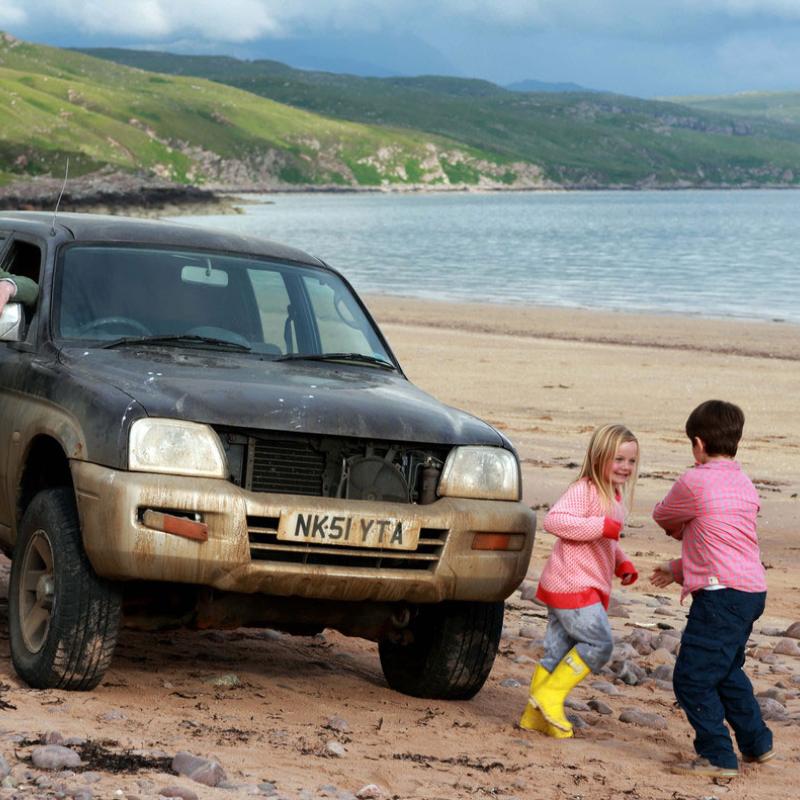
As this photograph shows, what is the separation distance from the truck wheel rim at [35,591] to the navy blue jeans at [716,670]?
7.88ft

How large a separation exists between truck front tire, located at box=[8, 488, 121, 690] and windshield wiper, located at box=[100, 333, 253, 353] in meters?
0.85

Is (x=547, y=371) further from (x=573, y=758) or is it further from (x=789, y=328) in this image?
(x=573, y=758)

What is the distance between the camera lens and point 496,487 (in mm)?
5906

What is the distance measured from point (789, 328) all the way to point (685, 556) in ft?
95.7

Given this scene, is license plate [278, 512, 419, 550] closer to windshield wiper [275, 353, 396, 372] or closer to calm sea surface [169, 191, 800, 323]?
windshield wiper [275, 353, 396, 372]

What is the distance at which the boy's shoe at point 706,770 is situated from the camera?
18.0 feet

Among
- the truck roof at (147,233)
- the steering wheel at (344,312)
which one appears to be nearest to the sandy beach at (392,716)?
the steering wheel at (344,312)

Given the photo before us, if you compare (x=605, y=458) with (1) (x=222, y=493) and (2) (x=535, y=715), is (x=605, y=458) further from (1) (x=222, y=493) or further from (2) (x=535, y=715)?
(1) (x=222, y=493)

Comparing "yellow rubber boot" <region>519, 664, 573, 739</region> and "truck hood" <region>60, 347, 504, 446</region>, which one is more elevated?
"truck hood" <region>60, 347, 504, 446</region>

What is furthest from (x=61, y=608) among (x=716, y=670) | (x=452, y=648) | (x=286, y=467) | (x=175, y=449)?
(x=716, y=670)

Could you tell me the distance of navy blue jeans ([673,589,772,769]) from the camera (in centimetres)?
552

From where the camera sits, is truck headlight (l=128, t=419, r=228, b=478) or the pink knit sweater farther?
the pink knit sweater

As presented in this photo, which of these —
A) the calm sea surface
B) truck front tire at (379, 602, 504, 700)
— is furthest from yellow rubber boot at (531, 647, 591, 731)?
the calm sea surface

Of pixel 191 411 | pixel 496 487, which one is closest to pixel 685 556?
pixel 496 487
